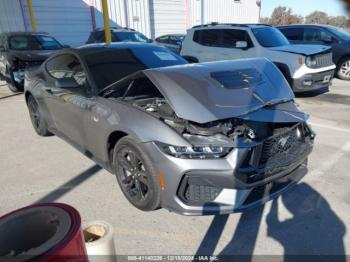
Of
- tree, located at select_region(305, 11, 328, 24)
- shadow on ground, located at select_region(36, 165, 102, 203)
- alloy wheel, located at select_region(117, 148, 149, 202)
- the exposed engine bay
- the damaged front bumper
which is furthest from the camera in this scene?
shadow on ground, located at select_region(36, 165, 102, 203)

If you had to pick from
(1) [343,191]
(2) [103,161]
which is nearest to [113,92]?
(2) [103,161]

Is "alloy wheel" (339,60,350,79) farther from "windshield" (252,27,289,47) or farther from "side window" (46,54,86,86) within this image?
"side window" (46,54,86,86)

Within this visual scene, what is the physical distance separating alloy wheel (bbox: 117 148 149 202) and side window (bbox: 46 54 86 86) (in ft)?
3.90

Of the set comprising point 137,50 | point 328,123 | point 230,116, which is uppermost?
point 137,50

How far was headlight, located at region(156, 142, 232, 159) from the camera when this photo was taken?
2535 millimetres

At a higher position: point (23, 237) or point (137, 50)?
point (137, 50)

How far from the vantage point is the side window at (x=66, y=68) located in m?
3.94

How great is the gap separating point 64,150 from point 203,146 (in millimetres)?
2829

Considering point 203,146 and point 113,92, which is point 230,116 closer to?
point 203,146

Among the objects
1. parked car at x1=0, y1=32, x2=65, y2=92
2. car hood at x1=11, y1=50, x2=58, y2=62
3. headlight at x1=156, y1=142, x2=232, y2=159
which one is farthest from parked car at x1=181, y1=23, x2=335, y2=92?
headlight at x1=156, y1=142, x2=232, y2=159

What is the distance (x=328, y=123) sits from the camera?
5652mm

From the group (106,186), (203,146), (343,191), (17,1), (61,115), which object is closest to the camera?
(203,146)

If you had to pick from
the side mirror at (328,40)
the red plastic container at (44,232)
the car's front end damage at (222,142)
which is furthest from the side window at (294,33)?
the red plastic container at (44,232)

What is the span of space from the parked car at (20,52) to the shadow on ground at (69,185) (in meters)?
5.71
